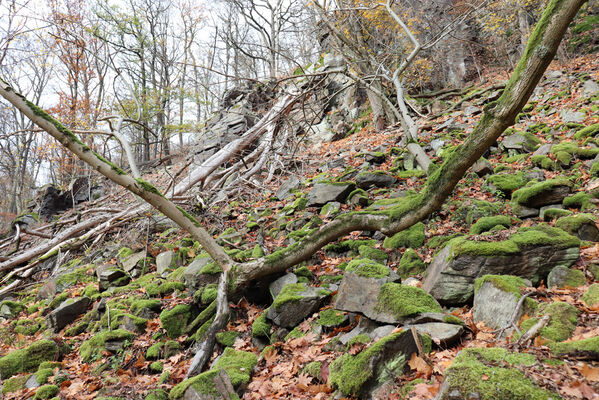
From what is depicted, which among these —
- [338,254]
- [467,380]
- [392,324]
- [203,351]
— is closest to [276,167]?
[338,254]

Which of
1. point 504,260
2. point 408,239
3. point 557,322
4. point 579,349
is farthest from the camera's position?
point 408,239

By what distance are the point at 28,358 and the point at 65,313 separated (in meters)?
1.58

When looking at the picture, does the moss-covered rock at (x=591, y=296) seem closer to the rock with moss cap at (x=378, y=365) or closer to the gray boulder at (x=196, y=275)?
the rock with moss cap at (x=378, y=365)

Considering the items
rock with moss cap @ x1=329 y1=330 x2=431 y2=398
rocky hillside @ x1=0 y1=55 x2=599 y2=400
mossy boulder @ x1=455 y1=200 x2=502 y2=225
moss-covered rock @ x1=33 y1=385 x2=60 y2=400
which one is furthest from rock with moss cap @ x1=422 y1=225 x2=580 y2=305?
moss-covered rock @ x1=33 y1=385 x2=60 y2=400

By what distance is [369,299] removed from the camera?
12.4 feet

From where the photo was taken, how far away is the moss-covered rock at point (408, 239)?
5359 mm

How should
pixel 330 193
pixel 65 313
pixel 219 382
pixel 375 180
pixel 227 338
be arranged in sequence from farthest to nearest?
pixel 375 180
pixel 330 193
pixel 65 313
pixel 227 338
pixel 219 382

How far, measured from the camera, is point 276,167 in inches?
456

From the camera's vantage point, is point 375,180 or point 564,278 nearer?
point 564,278

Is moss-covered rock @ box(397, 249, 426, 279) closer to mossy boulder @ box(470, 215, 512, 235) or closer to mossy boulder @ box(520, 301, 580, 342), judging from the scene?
mossy boulder @ box(470, 215, 512, 235)

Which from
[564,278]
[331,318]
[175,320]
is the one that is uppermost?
[175,320]

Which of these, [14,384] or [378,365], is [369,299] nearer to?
[378,365]

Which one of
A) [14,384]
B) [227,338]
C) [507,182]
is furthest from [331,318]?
[14,384]

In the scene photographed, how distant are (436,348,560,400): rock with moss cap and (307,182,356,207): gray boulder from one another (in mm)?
5413
